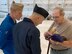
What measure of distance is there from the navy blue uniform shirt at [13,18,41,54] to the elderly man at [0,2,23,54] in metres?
0.20

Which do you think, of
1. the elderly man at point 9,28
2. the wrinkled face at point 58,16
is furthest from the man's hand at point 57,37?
the elderly man at point 9,28

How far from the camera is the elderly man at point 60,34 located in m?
2.15

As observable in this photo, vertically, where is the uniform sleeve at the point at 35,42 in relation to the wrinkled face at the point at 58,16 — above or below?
below

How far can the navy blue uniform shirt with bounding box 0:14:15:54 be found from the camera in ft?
7.29

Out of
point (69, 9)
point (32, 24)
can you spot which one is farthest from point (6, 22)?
point (69, 9)

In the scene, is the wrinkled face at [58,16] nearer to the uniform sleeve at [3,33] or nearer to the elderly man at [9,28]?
the elderly man at [9,28]

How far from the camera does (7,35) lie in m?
2.23

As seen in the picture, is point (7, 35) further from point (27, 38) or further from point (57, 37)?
point (57, 37)

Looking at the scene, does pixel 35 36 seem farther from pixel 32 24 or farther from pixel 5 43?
pixel 5 43

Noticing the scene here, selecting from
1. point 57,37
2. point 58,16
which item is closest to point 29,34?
point 57,37

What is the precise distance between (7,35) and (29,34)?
16.6 inches

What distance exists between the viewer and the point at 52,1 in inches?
441

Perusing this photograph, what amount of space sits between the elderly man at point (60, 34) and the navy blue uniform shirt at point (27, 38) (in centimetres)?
29

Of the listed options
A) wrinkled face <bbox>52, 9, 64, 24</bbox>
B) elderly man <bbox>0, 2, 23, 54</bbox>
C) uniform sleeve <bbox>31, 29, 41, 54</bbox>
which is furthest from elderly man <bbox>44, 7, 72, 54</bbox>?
elderly man <bbox>0, 2, 23, 54</bbox>
